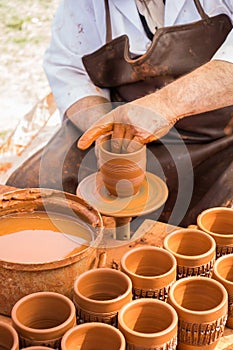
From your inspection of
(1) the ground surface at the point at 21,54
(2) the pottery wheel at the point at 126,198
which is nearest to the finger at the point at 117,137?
(2) the pottery wheel at the point at 126,198

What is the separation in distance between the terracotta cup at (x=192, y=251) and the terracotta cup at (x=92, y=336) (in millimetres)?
319

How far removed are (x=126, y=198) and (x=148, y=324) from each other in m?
0.54

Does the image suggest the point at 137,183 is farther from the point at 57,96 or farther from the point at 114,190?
the point at 57,96

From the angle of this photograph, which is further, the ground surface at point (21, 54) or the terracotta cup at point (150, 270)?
the ground surface at point (21, 54)

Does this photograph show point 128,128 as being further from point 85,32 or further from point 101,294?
point 85,32

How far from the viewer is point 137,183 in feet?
6.47

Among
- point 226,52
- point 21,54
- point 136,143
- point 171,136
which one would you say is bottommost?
point 21,54

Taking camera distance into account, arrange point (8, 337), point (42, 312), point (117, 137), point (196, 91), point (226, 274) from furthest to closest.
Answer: point (196, 91) → point (117, 137) → point (226, 274) → point (42, 312) → point (8, 337)

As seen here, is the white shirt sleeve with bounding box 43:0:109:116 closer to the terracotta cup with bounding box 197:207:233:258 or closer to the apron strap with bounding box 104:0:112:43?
the apron strap with bounding box 104:0:112:43

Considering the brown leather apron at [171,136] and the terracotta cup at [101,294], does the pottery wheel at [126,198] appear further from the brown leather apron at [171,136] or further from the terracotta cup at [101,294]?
the brown leather apron at [171,136]

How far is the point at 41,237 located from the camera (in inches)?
71.3

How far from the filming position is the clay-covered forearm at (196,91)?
7.11 ft

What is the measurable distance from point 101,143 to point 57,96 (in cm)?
78

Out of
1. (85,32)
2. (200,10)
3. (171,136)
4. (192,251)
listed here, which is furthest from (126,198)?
(85,32)
